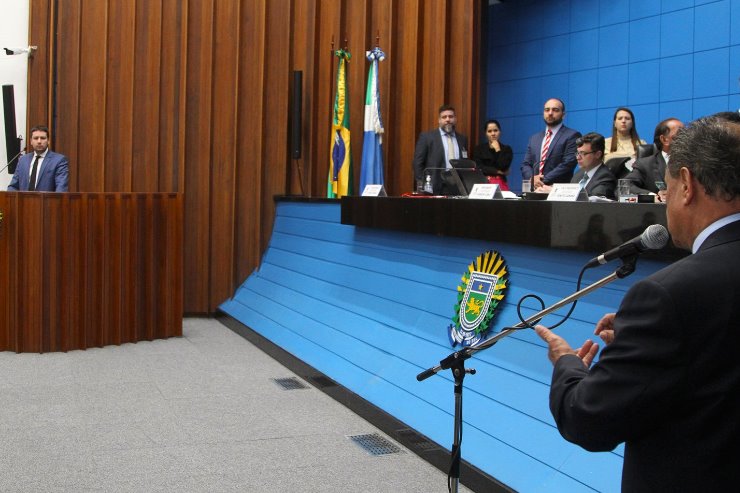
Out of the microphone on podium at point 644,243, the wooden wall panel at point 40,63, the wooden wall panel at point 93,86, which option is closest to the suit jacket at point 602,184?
the microphone on podium at point 644,243

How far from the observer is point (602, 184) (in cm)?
411

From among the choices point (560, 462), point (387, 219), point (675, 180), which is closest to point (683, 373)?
point (675, 180)

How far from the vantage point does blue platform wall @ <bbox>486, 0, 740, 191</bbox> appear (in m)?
6.77

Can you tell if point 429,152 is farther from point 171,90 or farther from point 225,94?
point 171,90

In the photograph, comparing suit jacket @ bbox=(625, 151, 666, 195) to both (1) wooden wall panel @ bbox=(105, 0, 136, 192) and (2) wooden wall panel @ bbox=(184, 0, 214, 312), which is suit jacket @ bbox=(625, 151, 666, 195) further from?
(1) wooden wall panel @ bbox=(105, 0, 136, 192)

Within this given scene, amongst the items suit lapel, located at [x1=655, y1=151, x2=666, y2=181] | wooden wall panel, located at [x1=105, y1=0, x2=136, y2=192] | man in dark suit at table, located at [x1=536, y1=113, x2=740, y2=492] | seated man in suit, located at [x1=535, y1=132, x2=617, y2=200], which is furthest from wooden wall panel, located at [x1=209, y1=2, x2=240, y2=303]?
man in dark suit at table, located at [x1=536, y1=113, x2=740, y2=492]

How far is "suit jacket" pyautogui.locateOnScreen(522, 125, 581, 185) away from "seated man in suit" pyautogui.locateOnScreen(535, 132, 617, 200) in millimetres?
1165

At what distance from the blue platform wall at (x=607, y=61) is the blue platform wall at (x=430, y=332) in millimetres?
2904

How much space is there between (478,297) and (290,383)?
1.50 m

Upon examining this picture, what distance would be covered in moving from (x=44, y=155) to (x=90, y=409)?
3000 millimetres

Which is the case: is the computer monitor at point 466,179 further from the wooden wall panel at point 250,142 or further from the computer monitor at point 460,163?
the wooden wall panel at point 250,142

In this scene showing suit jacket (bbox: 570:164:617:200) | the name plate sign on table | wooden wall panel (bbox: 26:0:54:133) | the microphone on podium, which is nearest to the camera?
the microphone on podium

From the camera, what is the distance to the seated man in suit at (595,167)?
4098 mm

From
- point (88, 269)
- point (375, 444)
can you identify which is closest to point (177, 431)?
point (375, 444)
